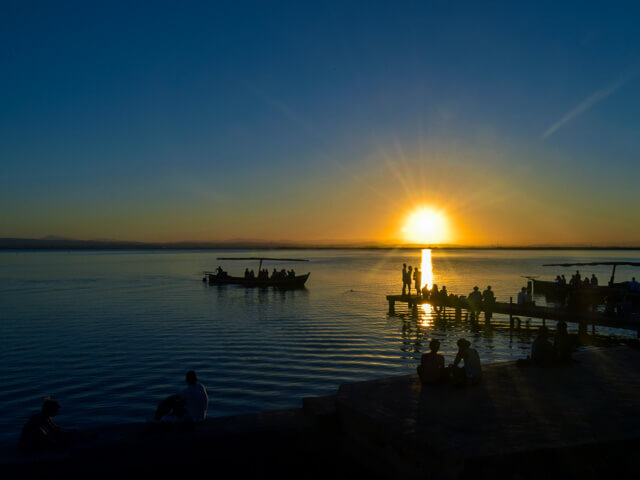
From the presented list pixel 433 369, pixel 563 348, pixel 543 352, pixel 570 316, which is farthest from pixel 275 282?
pixel 433 369

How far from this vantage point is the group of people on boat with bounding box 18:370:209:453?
877 cm

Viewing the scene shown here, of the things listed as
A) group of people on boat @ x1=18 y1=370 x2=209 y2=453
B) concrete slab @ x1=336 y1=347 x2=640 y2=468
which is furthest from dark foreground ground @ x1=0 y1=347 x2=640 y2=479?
group of people on boat @ x1=18 y1=370 x2=209 y2=453

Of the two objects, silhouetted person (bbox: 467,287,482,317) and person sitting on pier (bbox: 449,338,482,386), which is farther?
silhouetted person (bbox: 467,287,482,317)

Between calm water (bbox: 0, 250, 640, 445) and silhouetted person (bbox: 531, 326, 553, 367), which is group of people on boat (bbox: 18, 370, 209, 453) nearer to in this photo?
calm water (bbox: 0, 250, 640, 445)

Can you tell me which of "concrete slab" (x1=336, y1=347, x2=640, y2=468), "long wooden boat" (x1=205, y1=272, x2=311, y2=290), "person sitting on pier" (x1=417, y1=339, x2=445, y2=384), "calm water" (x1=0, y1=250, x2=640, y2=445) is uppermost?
"person sitting on pier" (x1=417, y1=339, x2=445, y2=384)

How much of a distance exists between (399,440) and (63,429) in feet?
21.3

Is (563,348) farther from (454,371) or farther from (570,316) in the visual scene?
(570,316)

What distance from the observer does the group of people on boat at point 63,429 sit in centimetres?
877

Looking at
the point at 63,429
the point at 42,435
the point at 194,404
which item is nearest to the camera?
the point at 42,435

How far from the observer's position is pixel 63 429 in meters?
9.23

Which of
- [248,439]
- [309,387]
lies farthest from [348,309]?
[248,439]

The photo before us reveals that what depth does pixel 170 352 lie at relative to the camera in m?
24.2

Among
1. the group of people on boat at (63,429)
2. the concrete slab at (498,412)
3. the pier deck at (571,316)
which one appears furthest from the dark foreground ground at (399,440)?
the pier deck at (571,316)

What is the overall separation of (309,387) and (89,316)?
26.6 metres
